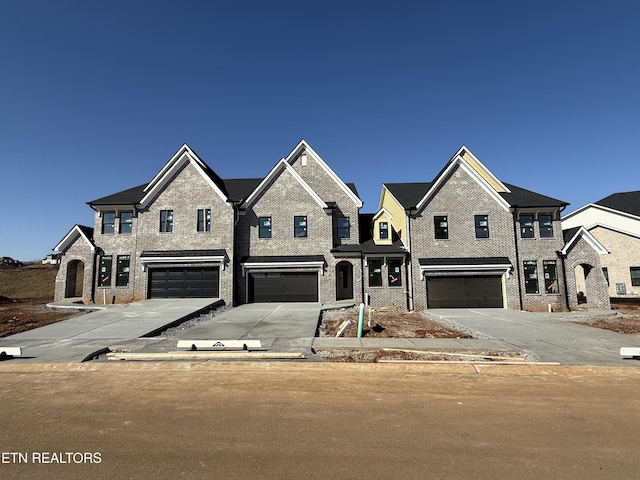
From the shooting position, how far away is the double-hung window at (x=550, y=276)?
20391mm

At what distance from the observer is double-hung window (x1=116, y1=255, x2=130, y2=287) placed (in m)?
21.8

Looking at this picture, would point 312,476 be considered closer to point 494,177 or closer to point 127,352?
point 127,352

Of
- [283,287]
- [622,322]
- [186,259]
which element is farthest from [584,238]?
[186,259]

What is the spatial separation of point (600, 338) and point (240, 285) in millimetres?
18265

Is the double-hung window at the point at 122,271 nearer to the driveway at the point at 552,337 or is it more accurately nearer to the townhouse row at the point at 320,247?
the townhouse row at the point at 320,247

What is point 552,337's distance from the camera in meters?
11.5

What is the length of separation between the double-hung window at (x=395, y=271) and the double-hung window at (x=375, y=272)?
65cm

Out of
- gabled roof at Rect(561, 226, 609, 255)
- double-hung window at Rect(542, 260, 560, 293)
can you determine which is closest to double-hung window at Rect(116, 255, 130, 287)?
double-hung window at Rect(542, 260, 560, 293)

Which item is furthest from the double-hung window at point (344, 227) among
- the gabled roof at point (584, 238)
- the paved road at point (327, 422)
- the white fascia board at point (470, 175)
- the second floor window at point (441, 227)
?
the paved road at point (327, 422)

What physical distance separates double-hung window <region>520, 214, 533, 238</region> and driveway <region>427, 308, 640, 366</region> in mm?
5518

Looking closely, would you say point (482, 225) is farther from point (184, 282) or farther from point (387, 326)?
point (184, 282)

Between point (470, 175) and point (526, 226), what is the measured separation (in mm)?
4849

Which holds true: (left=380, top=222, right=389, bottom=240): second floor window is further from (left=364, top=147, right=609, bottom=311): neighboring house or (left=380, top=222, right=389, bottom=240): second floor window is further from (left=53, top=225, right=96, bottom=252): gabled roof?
(left=53, top=225, right=96, bottom=252): gabled roof

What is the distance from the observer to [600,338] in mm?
11508
